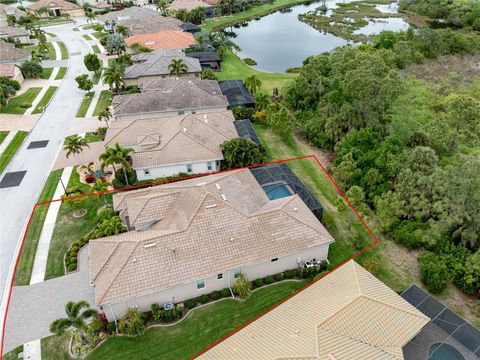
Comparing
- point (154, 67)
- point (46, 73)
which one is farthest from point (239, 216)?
point (46, 73)

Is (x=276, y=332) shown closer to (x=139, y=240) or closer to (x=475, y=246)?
(x=139, y=240)

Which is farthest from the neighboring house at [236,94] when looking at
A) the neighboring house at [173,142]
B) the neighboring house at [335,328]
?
the neighboring house at [335,328]

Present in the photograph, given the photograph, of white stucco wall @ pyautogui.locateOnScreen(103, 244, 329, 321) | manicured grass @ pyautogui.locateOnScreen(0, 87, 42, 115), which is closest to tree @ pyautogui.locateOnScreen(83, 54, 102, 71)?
manicured grass @ pyautogui.locateOnScreen(0, 87, 42, 115)

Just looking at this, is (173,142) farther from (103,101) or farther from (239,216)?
(103,101)

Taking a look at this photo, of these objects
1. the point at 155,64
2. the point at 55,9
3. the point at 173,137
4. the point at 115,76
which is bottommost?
the point at 173,137

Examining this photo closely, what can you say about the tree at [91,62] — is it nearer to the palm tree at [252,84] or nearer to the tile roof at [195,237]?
the palm tree at [252,84]

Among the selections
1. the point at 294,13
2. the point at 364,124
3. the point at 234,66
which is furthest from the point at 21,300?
the point at 294,13
